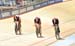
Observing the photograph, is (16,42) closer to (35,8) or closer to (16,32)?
(16,32)

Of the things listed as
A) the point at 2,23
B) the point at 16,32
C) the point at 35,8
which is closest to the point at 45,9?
the point at 35,8

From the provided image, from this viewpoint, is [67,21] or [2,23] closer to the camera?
[2,23]

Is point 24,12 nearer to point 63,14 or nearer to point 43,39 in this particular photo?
point 63,14

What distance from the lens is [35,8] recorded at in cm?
3359

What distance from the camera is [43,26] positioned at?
2519 centimetres

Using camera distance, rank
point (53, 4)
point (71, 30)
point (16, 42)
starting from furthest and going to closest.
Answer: point (53, 4) < point (71, 30) < point (16, 42)

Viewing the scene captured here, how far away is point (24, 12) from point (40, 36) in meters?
11.5

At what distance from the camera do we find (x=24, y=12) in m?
31.4

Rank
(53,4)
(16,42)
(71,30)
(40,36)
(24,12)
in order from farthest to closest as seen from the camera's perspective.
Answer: (53,4), (24,12), (71,30), (40,36), (16,42)

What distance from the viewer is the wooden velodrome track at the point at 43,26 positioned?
18516 mm

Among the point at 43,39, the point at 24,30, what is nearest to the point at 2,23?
the point at 24,30

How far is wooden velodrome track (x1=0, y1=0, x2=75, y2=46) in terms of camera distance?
18.5 metres

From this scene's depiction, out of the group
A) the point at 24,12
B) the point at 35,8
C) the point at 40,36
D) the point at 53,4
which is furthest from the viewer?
the point at 53,4

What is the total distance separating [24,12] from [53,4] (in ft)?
20.9
